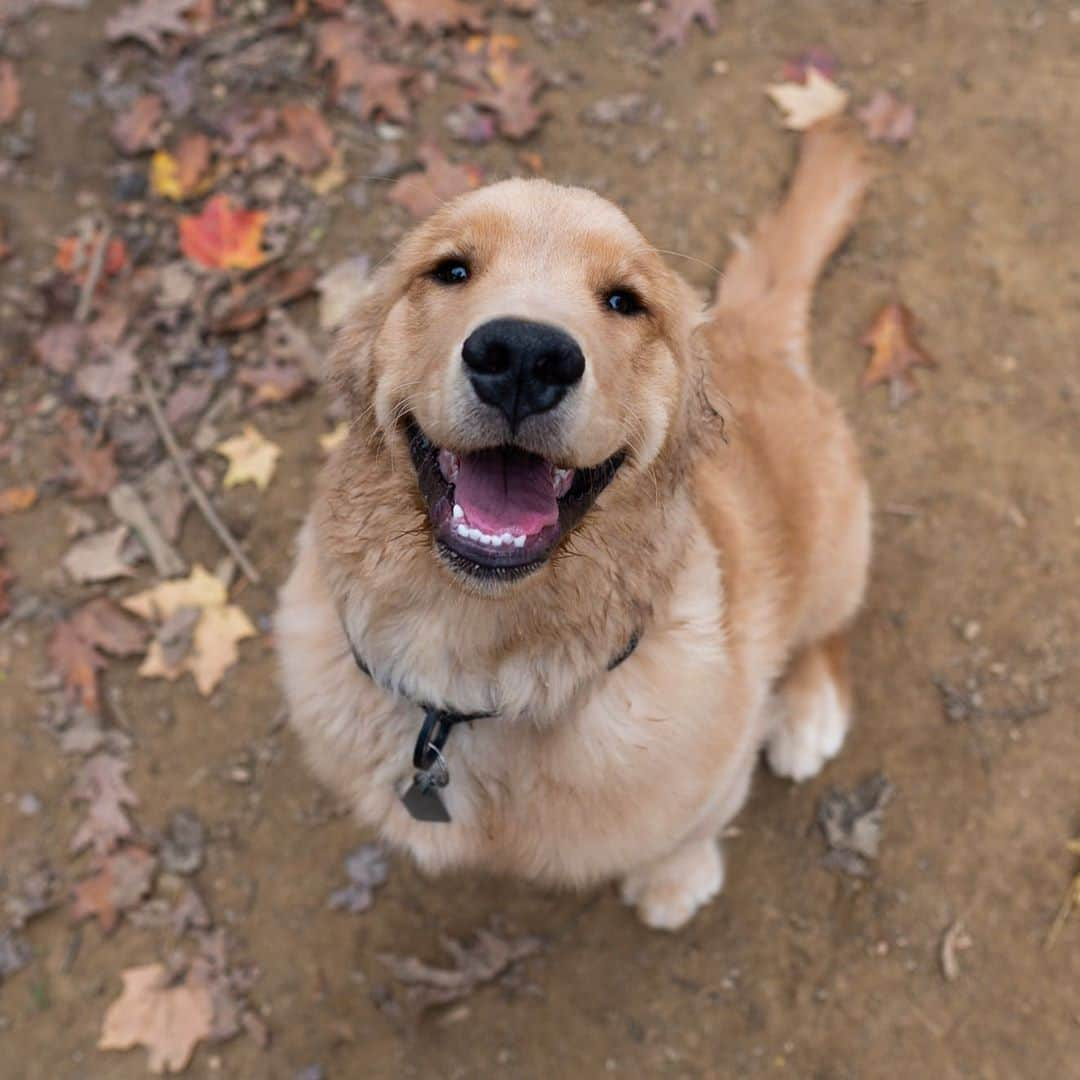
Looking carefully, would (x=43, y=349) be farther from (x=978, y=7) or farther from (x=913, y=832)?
(x=978, y=7)

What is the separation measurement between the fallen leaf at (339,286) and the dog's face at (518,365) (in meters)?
1.88

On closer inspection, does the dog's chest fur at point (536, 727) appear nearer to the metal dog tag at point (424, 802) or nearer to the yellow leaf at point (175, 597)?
the metal dog tag at point (424, 802)

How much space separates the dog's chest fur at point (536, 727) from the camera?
7.18 feet

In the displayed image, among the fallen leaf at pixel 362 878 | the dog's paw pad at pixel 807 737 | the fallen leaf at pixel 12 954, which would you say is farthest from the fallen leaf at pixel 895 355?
the fallen leaf at pixel 12 954

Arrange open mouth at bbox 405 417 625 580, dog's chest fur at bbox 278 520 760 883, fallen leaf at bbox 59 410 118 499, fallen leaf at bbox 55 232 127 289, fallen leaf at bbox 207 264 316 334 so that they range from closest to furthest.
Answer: open mouth at bbox 405 417 625 580 < dog's chest fur at bbox 278 520 760 883 < fallen leaf at bbox 59 410 118 499 < fallen leaf at bbox 207 264 316 334 < fallen leaf at bbox 55 232 127 289

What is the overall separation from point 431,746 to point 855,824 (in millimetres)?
1704

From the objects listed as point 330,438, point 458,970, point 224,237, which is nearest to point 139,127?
point 224,237

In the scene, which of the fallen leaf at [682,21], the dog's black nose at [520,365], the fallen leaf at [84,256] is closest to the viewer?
the dog's black nose at [520,365]

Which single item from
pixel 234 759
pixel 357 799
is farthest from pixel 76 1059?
pixel 357 799

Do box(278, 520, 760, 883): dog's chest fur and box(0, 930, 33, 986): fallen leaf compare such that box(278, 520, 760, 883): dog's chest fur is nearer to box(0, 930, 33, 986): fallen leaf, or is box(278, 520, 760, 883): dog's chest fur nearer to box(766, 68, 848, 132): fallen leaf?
box(0, 930, 33, 986): fallen leaf

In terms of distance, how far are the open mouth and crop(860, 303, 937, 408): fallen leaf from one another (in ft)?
7.31

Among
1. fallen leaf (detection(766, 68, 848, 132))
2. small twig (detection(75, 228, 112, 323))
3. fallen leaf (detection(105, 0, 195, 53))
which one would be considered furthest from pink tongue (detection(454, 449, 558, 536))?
fallen leaf (detection(105, 0, 195, 53))

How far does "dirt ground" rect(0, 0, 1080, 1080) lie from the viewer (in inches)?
120

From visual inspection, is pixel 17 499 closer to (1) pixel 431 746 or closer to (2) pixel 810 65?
(1) pixel 431 746
